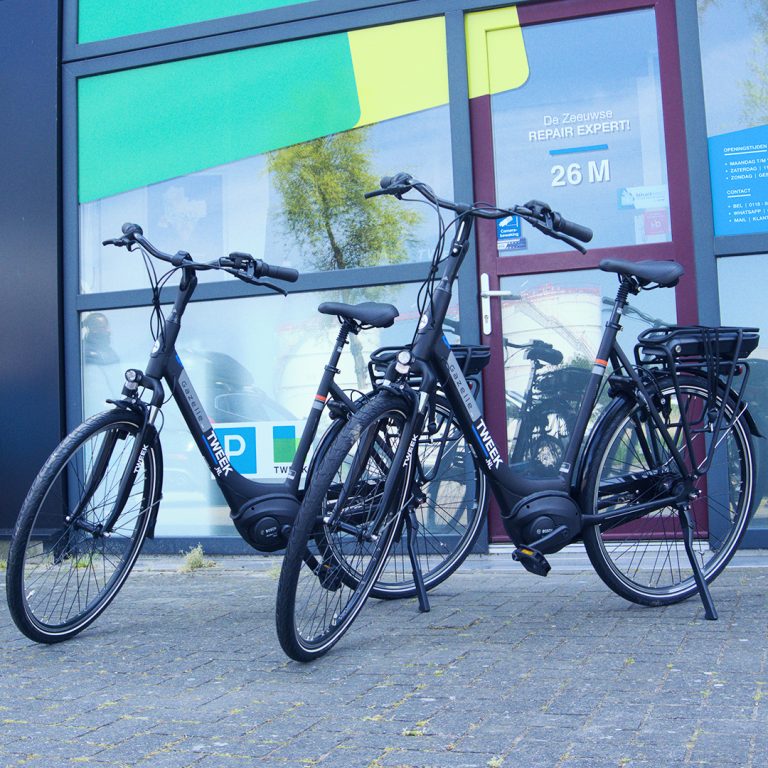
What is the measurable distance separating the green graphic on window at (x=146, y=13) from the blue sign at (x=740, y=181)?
8.55ft

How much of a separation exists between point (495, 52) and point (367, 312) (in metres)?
2.45

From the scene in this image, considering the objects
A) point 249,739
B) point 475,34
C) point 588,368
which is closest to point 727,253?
point 588,368

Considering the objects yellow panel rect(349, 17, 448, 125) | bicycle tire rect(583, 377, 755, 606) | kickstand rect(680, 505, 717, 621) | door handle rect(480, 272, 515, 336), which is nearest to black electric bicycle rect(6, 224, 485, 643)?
bicycle tire rect(583, 377, 755, 606)

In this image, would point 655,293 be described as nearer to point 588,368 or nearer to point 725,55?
point 588,368

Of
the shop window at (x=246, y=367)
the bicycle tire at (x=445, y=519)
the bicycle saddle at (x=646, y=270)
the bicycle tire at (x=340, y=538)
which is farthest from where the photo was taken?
the shop window at (x=246, y=367)

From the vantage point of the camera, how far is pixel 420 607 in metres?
3.79

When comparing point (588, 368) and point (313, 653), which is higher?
point (588, 368)

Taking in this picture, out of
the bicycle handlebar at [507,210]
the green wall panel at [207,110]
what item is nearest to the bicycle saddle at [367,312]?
the bicycle handlebar at [507,210]

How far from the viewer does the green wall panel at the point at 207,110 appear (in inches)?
221

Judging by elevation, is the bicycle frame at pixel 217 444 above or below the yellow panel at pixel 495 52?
below

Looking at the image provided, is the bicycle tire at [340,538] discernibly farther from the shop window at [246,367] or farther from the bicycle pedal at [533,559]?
the shop window at [246,367]

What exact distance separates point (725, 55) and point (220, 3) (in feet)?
9.61

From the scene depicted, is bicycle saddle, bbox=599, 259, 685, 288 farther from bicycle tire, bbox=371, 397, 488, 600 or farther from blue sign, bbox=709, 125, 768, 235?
blue sign, bbox=709, 125, 768, 235

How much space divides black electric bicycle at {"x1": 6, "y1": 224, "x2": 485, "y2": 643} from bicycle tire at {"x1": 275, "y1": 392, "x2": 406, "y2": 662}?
8cm
